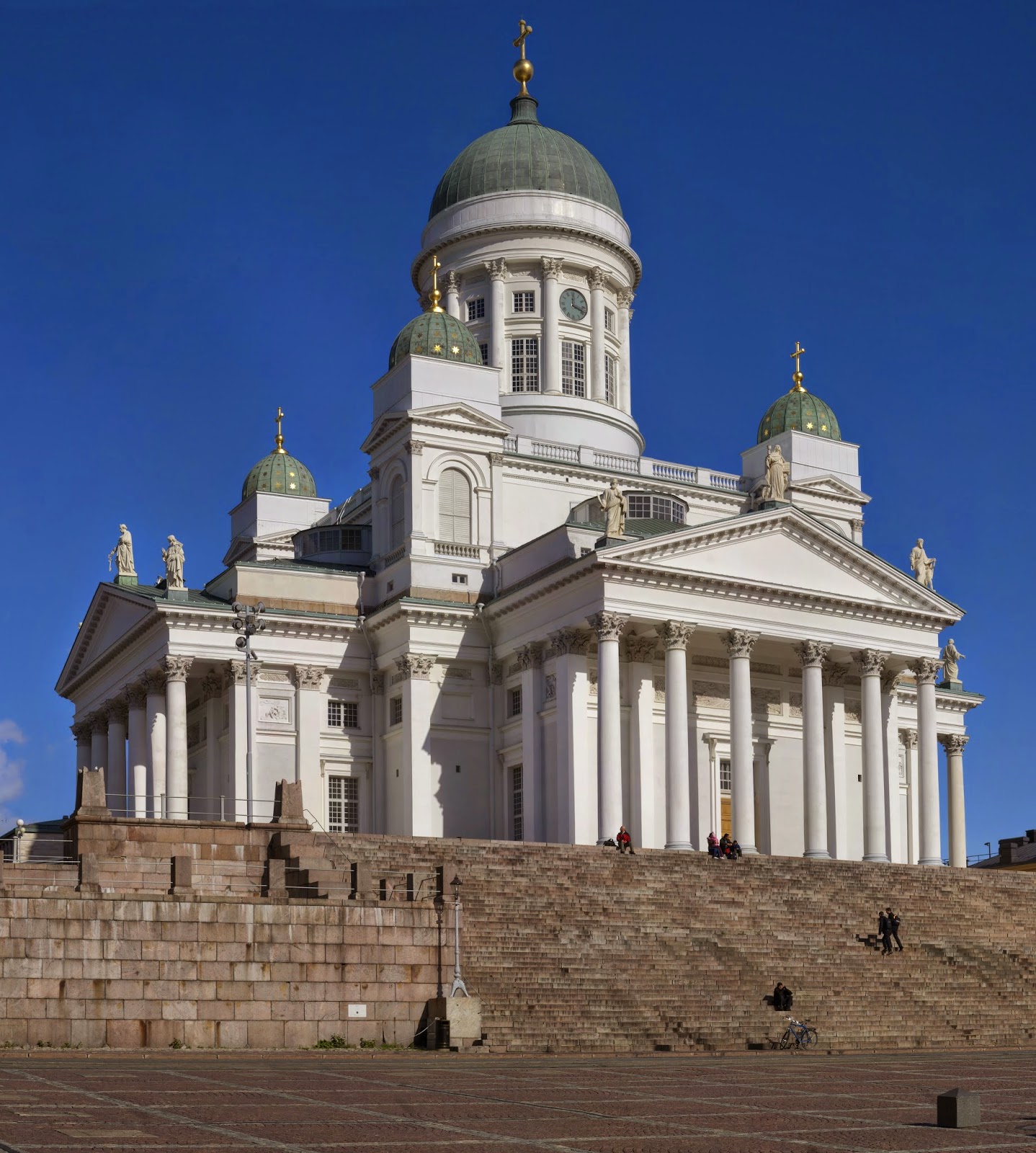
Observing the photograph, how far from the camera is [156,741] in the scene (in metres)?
61.2

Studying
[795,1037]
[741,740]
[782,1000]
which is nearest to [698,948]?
[782,1000]

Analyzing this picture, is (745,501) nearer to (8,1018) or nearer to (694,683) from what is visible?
(694,683)

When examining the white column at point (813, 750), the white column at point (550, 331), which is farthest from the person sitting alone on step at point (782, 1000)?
the white column at point (550, 331)

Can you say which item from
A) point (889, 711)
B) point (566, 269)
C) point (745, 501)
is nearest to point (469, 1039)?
point (889, 711)

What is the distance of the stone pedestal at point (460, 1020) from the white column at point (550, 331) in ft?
132

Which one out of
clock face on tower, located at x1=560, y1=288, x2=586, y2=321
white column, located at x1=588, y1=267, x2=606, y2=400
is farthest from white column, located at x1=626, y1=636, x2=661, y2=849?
clock face on tower, located at x1=560, y1=288, x2=586, y2=321

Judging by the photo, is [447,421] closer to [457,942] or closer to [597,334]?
[597,334]

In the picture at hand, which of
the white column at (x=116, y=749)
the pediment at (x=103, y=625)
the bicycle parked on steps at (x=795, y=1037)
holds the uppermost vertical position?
the pediment at (x=103, y=625)

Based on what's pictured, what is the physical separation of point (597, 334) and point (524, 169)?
24.3 ft

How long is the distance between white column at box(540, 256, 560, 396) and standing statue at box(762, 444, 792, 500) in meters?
13.8

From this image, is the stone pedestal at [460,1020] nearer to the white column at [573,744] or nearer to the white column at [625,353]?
the white column at [573,744]

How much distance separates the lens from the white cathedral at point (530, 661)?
5738cm

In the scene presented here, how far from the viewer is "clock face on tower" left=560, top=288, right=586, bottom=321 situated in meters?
74.6

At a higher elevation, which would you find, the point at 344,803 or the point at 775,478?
the point at 775,478
